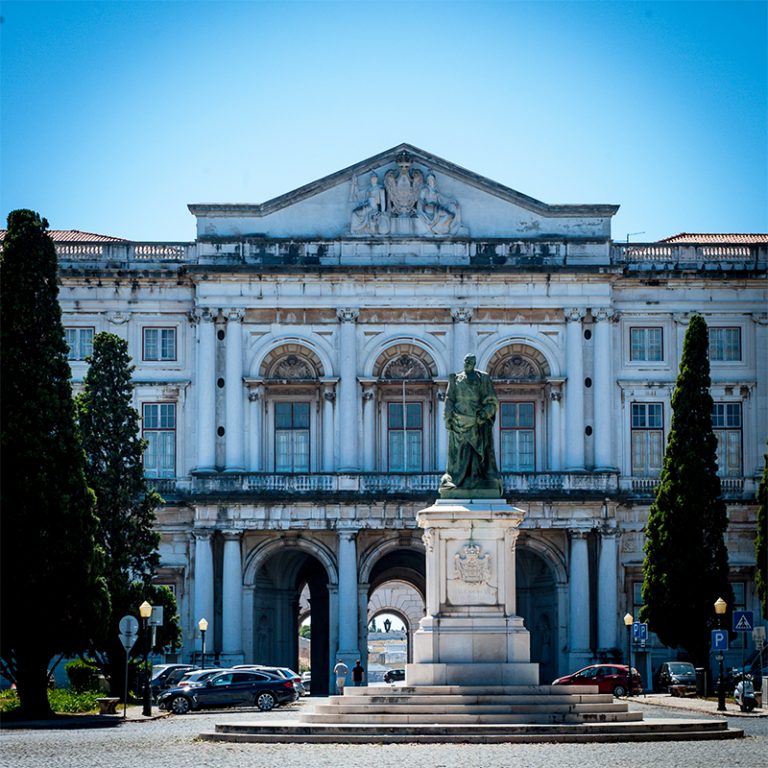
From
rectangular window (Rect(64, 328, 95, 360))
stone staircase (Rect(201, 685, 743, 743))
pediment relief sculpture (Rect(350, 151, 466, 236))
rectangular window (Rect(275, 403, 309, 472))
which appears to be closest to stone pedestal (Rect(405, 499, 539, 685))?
stone staircase (Rect(201, 685, 743, 743))

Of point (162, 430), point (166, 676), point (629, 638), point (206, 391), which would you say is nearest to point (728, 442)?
point (629, 638)

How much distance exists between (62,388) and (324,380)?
71.7ft

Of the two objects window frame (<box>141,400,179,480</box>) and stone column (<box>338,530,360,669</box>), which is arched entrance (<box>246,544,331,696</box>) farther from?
window frame (<box>141,400,179,480</box>)


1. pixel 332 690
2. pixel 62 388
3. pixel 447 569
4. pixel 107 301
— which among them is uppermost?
pixel 107 301

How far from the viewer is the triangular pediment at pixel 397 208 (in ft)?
216

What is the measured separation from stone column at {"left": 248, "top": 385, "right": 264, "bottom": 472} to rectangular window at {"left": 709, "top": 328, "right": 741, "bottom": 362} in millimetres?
16650

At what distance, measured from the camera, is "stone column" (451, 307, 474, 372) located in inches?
2586

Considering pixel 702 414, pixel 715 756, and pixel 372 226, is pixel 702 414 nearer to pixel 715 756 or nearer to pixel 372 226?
pixel 372 226

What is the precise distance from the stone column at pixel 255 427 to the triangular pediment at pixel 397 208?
224 inches

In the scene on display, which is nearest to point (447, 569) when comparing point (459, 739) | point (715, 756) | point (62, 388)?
point (459, 739)

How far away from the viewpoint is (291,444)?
6656 centimetres

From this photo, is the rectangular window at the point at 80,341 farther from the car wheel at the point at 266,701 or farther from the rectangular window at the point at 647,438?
the car wheel at the point at 266,701

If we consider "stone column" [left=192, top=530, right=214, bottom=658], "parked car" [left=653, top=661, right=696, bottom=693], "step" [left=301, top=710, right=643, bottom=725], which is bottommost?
"parked car" [left=653, top=661, right=696, bottom=693]

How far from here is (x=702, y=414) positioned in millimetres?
58250
